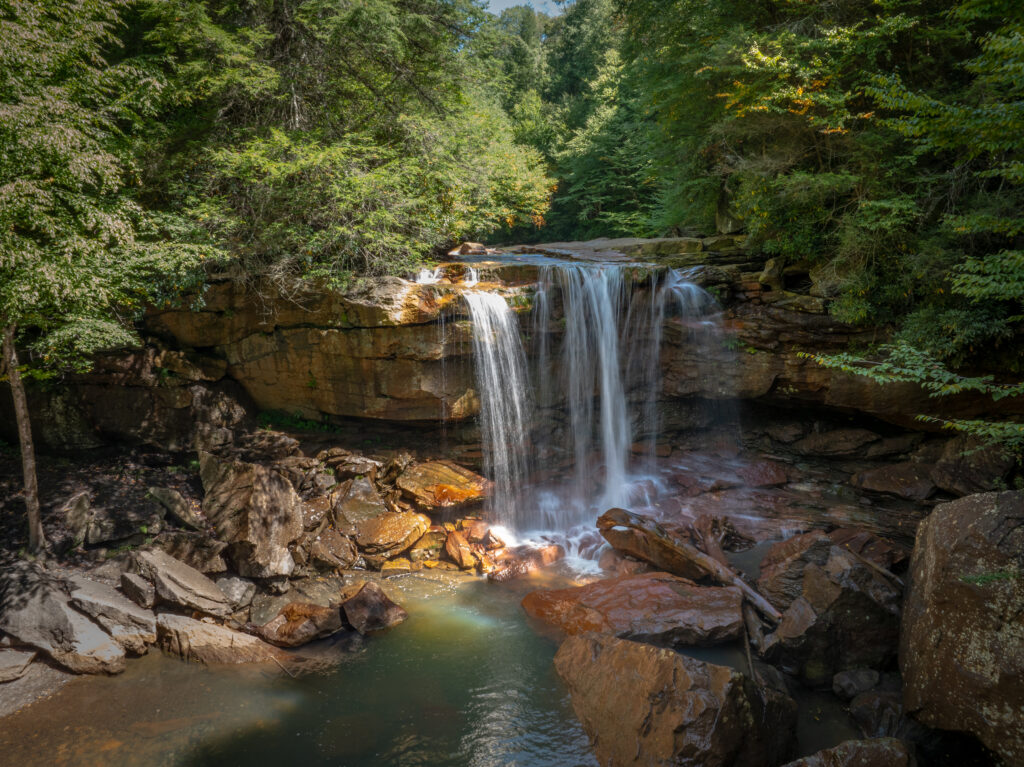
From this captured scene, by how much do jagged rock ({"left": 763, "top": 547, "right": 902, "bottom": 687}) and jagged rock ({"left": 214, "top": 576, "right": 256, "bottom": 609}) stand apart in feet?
23.0

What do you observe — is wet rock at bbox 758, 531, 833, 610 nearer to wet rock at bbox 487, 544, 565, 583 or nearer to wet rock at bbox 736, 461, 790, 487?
wet rock at bbox 736, 461, 790, 487

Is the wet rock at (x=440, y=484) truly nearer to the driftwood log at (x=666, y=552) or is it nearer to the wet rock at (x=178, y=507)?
the driftwood log at (x=666, y=552)

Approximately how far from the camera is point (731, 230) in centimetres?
1335

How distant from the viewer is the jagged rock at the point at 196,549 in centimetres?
752

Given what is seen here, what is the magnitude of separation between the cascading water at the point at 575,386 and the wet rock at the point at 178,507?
5.20 m

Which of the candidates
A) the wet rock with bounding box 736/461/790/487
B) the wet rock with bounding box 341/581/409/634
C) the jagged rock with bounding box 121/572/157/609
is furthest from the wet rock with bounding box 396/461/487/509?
the wet rock with bounding box 736/461/790/487

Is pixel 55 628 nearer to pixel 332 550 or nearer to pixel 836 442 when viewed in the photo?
pixel 332 550

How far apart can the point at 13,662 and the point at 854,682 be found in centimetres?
915

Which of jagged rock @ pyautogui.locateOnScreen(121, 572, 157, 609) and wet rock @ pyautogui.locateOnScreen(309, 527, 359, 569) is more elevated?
jagged rock @ pyautogui.locateOnScreen(121, 572, 157, 609)

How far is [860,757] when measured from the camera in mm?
4039

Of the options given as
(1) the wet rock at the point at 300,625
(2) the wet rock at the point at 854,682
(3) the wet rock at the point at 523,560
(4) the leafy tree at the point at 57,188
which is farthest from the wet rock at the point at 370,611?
(2) the wet rock at the point at 854,682

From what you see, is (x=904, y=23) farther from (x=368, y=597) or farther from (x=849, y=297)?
(x=368, y=597)

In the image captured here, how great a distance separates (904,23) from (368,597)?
1182 cm

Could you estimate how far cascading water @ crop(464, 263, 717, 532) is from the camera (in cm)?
1039
